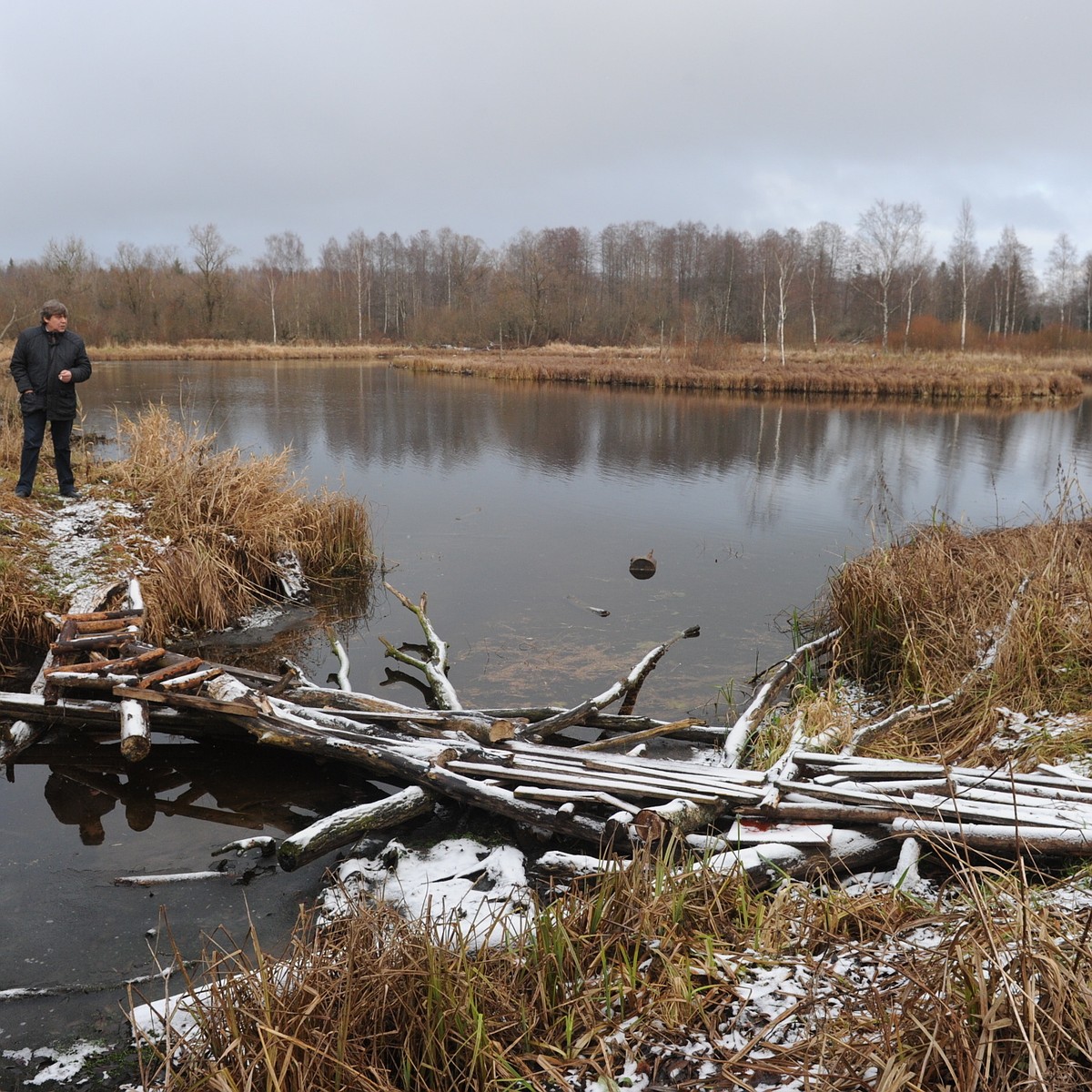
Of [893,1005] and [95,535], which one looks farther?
[95,535]

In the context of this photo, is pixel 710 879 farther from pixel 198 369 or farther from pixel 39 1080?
pixel 198 369

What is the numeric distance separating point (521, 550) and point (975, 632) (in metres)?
5.83

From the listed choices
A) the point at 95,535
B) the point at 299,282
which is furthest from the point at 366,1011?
the point at 299,282

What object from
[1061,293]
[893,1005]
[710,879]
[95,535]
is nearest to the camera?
[893,1005]

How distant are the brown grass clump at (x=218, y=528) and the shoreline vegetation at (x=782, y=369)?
13686 mm

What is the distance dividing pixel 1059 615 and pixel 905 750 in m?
1.64

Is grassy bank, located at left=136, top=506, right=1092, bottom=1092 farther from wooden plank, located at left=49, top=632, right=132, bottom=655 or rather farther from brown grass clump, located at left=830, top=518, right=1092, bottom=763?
wooden plank, located at left=49, top=632, right=132, bottom=655

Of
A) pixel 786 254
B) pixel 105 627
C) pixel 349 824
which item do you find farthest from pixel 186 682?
pixel 786 254

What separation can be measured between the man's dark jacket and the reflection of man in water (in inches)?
184

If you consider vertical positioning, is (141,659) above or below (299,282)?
below

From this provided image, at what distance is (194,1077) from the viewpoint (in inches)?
91.9

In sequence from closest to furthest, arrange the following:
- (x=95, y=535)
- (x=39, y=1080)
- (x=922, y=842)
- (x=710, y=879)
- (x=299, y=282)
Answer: (x=39, y=1080) → (x=710, y=879) → (x=922, y=842) → (x=95, y=535) → (x=299, y=282)

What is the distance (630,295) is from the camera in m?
61.3

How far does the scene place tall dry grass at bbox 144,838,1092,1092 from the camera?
2105 mm
